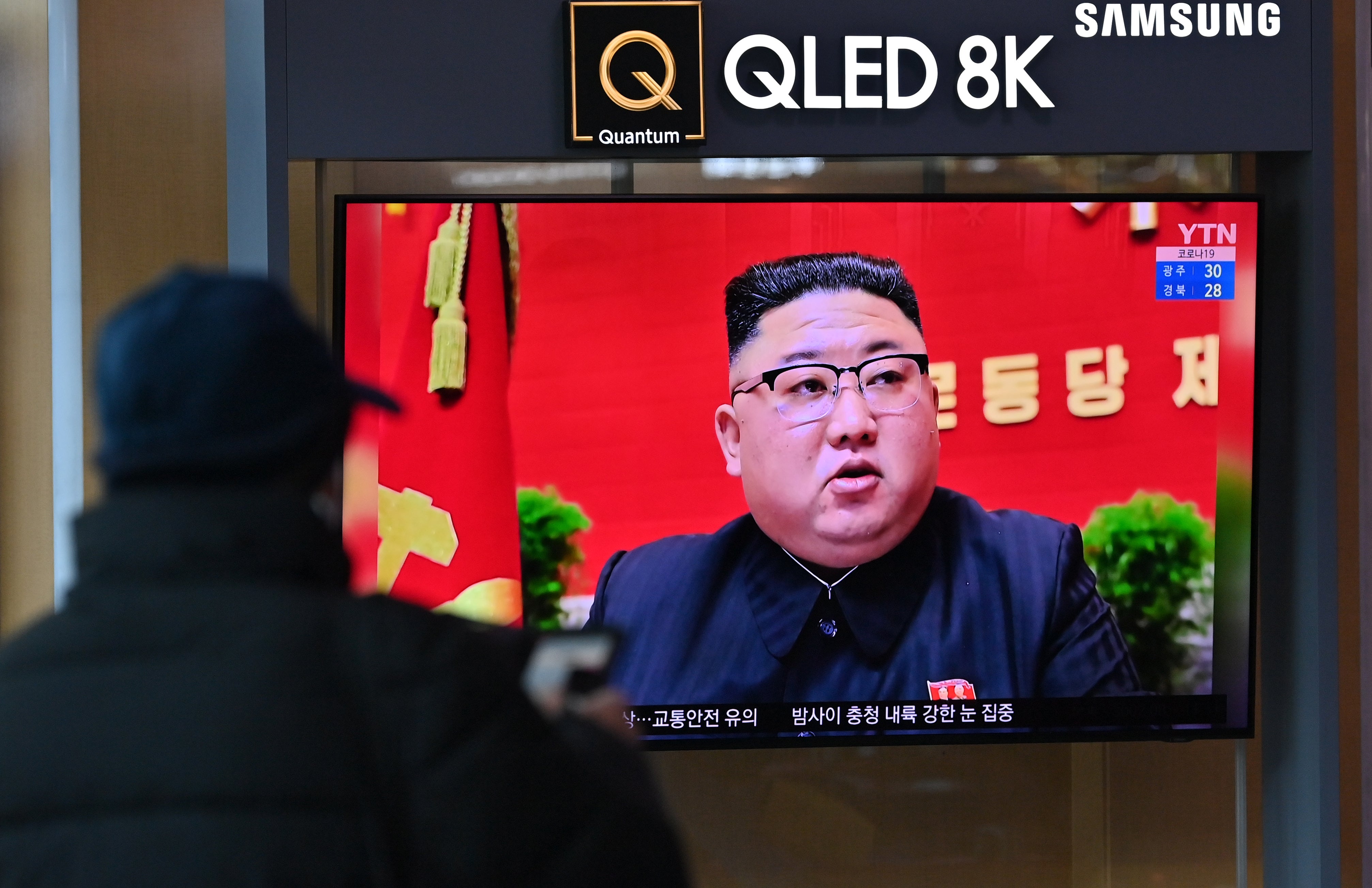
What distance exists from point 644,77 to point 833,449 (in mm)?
1114

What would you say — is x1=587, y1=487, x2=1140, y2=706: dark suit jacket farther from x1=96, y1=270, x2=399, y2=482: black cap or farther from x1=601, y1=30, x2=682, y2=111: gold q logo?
x1=96, y1=270, x2=399, y2=482: black cap

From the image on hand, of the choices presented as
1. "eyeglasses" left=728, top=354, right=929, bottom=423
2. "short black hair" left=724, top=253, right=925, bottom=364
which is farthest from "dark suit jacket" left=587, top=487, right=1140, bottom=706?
"short black hair" left=724, top=253, right=925, bottom=364

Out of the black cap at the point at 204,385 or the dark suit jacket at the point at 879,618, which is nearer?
the black cap at the point at 204,385

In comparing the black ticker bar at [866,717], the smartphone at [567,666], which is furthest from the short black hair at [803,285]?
the smartphone at [567,666]

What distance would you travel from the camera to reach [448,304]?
3.65 meters

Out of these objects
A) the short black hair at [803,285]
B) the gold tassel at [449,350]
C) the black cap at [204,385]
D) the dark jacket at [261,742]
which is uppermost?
the short black hair at [803,285]

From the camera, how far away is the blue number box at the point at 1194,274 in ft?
12.3

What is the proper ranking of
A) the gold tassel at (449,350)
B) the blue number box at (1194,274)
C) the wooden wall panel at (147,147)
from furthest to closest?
1. the wooden wall panel at (147,147)
2. the blue number box at (1194,274)
3. the gold tassel at (449,350)

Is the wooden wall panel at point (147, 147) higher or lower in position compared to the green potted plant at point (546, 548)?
higher

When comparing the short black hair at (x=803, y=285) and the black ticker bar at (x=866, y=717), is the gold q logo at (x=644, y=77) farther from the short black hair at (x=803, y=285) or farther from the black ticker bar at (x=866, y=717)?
the black ticker bar at (x=866, y=717)

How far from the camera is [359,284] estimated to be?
12.0 feet

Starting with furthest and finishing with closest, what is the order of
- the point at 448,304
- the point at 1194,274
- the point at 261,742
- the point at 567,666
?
1. the point at 1194,274
2. the point at 448,304
3. the point at 567,666
4. the point at 261,742

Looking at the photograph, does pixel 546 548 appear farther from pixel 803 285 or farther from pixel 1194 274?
pixel 1194 274

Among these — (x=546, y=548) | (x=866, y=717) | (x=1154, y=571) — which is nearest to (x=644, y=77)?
(x=546, y=548)
